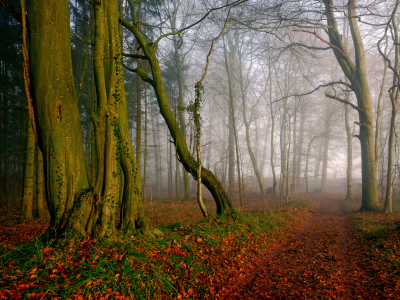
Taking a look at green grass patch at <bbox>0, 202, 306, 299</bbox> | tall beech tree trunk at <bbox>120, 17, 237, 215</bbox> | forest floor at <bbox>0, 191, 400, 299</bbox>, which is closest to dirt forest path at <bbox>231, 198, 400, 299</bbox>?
forest floor at <bbox>0, 191, 400, 299</bbox>

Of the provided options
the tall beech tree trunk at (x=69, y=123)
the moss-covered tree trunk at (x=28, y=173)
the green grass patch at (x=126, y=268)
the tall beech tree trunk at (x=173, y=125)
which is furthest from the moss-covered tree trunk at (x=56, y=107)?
the moss-covered tree trunk at (x=28, y=173)

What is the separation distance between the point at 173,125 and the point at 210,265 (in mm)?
3971

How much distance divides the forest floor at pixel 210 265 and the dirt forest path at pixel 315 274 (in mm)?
17

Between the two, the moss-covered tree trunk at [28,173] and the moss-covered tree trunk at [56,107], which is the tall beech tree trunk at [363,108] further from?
the moss-covered tree trunk at [28,173]

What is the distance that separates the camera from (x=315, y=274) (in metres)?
4.51

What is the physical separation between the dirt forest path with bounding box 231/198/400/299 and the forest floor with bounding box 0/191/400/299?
2 centimetres

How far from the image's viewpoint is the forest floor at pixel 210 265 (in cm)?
292

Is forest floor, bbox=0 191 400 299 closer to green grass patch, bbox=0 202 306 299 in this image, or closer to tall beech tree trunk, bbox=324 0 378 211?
green grass patch, bbox=0 202 306 299

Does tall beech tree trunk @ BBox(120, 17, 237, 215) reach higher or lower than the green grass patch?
higher

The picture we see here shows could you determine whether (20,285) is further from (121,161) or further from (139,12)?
(139,12)

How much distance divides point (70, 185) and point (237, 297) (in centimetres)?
343

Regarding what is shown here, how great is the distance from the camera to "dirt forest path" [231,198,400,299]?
3.81 meters

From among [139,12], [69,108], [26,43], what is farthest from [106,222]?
[139,12]

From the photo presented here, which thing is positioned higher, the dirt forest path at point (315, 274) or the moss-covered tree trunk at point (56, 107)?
the moss-covered tree trunk at point (56, 107)
